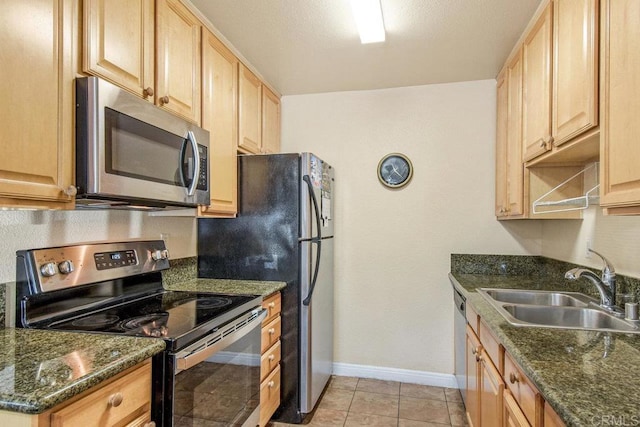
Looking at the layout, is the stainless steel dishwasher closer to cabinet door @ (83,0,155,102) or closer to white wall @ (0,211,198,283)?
white wall @ (0,211,198,283)

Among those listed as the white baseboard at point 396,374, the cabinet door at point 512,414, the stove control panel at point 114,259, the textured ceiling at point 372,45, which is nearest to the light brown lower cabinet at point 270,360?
Result: the stove control panel at point 114,259

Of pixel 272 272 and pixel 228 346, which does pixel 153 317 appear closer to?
pixel 228 346

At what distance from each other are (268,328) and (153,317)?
79 cm

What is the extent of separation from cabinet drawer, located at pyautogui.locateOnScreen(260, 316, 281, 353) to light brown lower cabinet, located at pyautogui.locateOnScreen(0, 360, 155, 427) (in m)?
0.94

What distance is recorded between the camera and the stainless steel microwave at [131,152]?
4.13ft

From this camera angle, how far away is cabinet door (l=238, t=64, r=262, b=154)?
246 cm

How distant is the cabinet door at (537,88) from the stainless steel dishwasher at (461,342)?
0.99 m

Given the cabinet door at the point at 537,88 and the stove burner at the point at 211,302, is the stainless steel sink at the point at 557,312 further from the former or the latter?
the stove burner at the point at 211,302

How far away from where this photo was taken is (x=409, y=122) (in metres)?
3.02

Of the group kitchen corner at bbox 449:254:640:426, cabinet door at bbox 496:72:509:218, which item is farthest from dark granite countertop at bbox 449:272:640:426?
cabinet door at bbox 496:72:509:218

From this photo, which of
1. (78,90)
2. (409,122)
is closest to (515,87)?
(409,122)

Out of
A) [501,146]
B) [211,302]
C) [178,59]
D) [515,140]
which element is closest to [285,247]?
[211,302]

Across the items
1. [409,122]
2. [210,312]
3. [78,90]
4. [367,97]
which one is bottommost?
[210,312]

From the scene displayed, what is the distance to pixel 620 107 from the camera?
116 centimetres
